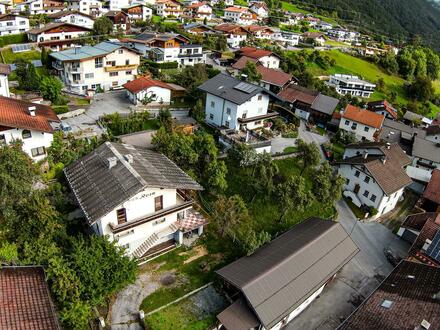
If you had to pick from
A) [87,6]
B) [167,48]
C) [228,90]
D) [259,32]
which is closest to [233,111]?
[228,90]

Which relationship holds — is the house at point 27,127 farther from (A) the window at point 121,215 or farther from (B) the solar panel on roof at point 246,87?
(B) the solar panel on roof at point 246,87

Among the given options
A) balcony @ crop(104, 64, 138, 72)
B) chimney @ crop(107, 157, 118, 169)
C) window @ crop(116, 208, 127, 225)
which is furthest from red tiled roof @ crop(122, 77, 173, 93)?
window @ crop(116, 208, 127, 225)

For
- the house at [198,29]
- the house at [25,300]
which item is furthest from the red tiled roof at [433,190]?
the house at [198,29]

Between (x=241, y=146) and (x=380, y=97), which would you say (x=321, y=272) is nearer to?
(x=241, y=146)

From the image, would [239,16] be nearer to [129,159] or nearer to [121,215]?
[129,159]

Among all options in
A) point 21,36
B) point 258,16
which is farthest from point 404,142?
point 258,16
